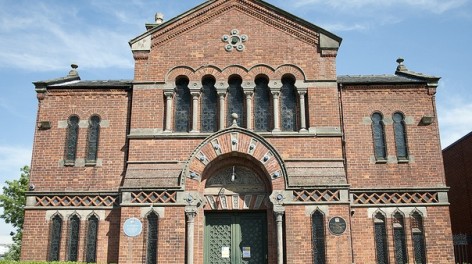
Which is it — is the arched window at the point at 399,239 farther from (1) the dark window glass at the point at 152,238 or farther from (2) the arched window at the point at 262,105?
(1) the dark window glass at the point at 152,238

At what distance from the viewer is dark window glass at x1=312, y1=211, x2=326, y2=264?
15.3 metres

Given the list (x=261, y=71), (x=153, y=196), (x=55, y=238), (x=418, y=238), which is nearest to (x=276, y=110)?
(x=261, y=71)

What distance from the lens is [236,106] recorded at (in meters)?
17.5

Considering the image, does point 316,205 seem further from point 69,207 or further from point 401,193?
point 69,207

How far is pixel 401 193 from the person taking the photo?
54.7 ft

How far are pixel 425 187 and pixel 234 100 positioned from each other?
280 inches

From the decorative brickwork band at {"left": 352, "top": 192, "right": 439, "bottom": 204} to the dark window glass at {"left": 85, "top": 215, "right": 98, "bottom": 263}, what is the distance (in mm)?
8683

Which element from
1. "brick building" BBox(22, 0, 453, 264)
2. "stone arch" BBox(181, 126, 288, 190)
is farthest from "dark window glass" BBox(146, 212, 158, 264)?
"stone arch" BBox(181, 126, 288, 190)

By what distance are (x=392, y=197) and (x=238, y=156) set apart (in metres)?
5.33

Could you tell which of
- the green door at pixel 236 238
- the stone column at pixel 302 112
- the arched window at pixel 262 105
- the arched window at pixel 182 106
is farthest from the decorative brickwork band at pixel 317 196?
the arched window at pixel 182 106

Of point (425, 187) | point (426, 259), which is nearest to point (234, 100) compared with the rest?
point (425, 187)

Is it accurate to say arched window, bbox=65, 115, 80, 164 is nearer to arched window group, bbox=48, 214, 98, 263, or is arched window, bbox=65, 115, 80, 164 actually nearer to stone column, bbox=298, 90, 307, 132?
arched window group, bbox=48, 214, 98, 263

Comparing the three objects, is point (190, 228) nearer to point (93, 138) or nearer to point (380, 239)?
point (93, 138)

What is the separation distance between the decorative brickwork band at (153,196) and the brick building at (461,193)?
42.5 feet
